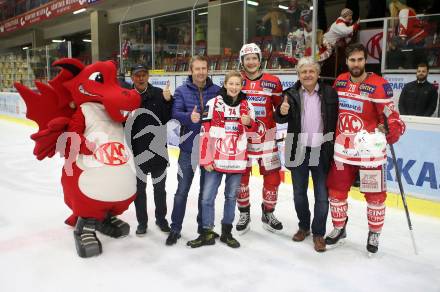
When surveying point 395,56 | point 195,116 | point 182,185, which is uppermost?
point 395,56

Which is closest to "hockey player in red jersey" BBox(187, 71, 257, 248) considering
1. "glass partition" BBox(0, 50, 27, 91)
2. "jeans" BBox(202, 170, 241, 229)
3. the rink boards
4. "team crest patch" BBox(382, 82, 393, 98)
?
"jeans" BBox(202, 170, 241, 229)

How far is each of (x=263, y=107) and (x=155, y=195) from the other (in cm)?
97

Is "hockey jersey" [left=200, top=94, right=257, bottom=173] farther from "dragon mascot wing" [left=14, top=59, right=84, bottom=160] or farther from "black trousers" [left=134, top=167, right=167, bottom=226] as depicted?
"dragon mascot wing" [left=14, top=59, right=84, bottom=160]

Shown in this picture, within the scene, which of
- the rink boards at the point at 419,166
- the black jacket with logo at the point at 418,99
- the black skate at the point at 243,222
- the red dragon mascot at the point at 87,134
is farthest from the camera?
the black jacket with logo at the point at 418,99

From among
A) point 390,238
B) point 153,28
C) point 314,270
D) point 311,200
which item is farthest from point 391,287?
point 153,28

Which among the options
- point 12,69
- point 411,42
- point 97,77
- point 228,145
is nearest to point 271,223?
point 228,145

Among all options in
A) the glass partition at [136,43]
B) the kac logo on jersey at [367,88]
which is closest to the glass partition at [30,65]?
the glass partition at [136,43]

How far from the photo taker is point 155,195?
2.90 metres

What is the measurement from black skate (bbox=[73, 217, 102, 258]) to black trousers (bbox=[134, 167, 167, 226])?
0.36 m

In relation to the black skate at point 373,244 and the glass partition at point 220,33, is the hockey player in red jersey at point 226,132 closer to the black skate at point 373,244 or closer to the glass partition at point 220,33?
the black skate at point 373,244

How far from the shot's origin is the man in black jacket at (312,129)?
2535 mm

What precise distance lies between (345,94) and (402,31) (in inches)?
114

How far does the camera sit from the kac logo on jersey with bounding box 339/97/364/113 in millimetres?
2443

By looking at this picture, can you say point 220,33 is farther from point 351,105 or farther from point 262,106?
point 351,105
